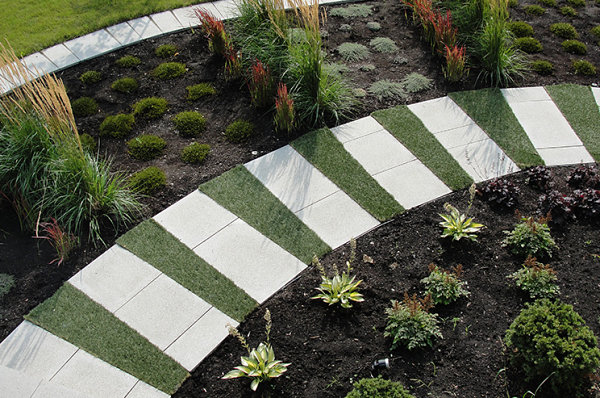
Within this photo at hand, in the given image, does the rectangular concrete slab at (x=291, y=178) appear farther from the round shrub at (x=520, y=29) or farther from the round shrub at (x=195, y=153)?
the round shrub at (x=520, y=29)

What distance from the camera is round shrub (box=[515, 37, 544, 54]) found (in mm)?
7682

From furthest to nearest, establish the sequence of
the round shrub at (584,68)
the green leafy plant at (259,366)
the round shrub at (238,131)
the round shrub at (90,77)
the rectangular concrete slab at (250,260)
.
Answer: the round shrub at (584,68)
the round shrub at (90,77)
the round shrub at (238,131)
the rectangular concrete slab at (250,260)
the green leafy plant at (259,366)

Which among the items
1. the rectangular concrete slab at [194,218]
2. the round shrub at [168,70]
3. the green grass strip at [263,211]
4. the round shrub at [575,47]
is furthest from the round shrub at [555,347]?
the round shrub at [168,70]

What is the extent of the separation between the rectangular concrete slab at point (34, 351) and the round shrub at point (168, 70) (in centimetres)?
377

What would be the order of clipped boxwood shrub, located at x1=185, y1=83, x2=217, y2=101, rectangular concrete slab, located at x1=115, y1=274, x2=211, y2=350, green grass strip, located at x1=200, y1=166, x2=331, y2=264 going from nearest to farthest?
rectangular concrete slab, located at x1=115, y1=274, x2=211, y2=350 → green grass strip, located at x1=200, y1=166, x2=331, y2=264 → clipped boxwood shrub, located at x1=185, y1=83, x2=217, y2=101

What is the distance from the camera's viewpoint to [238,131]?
636cm

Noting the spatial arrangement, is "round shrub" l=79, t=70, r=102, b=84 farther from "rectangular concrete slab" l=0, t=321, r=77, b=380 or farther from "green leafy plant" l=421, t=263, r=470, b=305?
"green leafy plant" l=421, t=263, r=470, b=305

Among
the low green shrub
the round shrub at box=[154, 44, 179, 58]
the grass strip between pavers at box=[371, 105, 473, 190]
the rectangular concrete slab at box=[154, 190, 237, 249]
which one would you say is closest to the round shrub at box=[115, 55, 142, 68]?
the round shrub at box=[154, 44, 179, 58]

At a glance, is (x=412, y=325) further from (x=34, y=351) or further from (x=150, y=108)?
(x=150, y=108)

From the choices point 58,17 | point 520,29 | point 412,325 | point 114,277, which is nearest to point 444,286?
point 412,325

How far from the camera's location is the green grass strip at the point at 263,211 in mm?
5234

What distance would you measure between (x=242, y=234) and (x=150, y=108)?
239 cm

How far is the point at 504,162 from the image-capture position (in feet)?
19.9

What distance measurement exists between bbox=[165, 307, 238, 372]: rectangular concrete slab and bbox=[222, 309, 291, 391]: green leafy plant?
32cm
